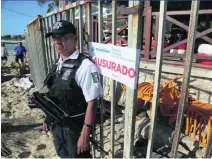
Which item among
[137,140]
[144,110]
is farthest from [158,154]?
[144,110]

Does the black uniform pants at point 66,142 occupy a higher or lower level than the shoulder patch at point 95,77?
lower

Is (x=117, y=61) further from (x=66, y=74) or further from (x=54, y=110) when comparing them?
(x=54, y=110)

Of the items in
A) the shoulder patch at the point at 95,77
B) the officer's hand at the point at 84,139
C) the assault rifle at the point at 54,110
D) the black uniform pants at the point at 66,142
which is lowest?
the black uniform pants at the point at 66,142

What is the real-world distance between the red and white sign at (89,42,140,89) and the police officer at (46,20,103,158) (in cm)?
13

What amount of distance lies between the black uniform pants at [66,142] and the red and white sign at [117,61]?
71 cm

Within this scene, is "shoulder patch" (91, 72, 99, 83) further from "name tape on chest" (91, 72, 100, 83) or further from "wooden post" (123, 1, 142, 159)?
"wooden post" (123, 1, 142, 159)

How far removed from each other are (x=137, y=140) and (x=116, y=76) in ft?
5.94

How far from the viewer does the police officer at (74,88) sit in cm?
200

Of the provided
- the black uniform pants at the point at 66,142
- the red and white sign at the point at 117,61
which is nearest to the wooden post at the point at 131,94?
the red and white sign at the point at 117,61

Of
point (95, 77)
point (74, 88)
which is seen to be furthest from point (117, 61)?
point (74, 88)

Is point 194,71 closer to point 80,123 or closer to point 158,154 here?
point 158,154

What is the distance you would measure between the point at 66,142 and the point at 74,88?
65cm

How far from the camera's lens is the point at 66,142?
2357 millimetres

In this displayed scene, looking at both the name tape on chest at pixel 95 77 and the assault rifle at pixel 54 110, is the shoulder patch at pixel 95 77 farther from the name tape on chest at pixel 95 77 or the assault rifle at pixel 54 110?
the assault rifle at pixel 54 110
